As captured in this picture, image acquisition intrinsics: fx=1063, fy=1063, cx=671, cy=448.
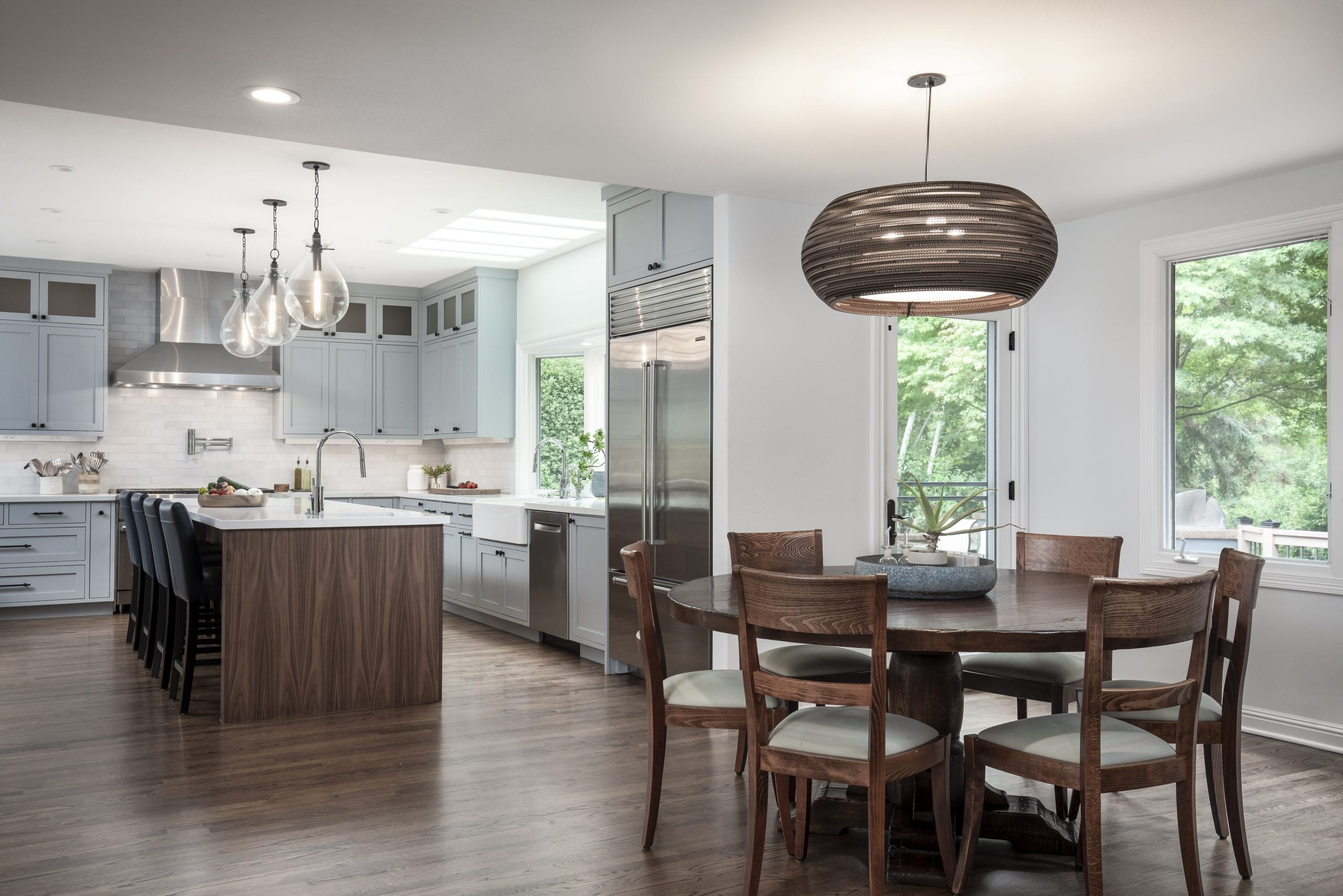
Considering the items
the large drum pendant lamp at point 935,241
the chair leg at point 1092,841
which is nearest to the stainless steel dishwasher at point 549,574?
the large drum pendant lamp at point 935,241

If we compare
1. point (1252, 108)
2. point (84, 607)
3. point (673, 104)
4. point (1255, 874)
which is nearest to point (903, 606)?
point (1255, 874)

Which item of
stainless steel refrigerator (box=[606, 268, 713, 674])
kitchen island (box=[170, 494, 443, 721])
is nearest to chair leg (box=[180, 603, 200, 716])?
kitchen island (box=[170, 494, 443, 721])

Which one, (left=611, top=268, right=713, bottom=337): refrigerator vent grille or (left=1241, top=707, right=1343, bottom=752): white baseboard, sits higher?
(left=611, top=268, right=713, bottom=337): refrigerator vent grille

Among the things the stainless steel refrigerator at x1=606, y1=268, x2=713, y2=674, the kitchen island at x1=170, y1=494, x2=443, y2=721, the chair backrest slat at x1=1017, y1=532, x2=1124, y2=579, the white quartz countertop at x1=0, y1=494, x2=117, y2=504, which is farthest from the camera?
the white quartz countertop at x1=0, y1=494, x2=117, y2=504

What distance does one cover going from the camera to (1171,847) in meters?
3.07

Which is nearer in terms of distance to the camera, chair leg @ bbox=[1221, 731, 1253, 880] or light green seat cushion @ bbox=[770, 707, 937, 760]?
light green seat cushion @ bbox=[770, 707, 937, 760]

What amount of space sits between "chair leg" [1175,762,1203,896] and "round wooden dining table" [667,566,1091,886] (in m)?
0.45

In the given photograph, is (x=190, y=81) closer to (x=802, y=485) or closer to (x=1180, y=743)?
(x=802, y=485)

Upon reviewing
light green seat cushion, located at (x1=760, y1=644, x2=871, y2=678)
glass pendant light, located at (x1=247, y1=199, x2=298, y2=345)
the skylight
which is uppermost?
the skylight

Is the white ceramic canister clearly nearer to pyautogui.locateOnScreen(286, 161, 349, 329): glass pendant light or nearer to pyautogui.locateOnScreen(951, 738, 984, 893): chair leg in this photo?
pyautogui.locateOnScreen(286, 161, 349, 329): glass pendant light

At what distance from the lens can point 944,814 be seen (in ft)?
9.00

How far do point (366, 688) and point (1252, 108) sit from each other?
4126mm

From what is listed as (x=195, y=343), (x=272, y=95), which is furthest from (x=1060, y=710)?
(x=195, y=343)

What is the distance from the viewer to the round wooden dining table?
248 centimetres
